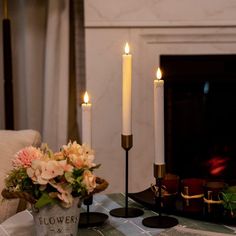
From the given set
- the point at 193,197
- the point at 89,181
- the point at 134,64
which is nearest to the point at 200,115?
the point at 134,64

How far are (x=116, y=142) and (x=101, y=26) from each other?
54 centimetres

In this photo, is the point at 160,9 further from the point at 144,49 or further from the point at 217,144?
the point at 217,144

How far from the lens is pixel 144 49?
2.39 meters

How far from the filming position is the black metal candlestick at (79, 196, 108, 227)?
129cm

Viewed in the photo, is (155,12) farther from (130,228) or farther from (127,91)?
(130,228)

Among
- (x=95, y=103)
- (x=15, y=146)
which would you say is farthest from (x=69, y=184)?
(x=95, y=103)

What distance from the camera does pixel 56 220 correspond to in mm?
1132

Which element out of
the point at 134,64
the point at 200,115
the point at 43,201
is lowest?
the point at 43,201

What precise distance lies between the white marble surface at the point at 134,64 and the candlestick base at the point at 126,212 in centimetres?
99

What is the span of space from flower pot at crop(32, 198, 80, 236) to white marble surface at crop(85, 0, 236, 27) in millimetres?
1343

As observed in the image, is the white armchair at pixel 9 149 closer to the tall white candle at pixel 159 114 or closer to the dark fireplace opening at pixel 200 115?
the tall white candle at pixel 159 114

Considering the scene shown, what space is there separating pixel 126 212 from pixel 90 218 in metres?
0.10

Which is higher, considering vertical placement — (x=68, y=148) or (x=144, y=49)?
(x=144, y=49)

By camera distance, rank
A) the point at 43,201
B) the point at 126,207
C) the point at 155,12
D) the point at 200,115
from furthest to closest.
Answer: the point at 200,115 → the point at 155,12 → the point at 126,207 → the point at 43,201
